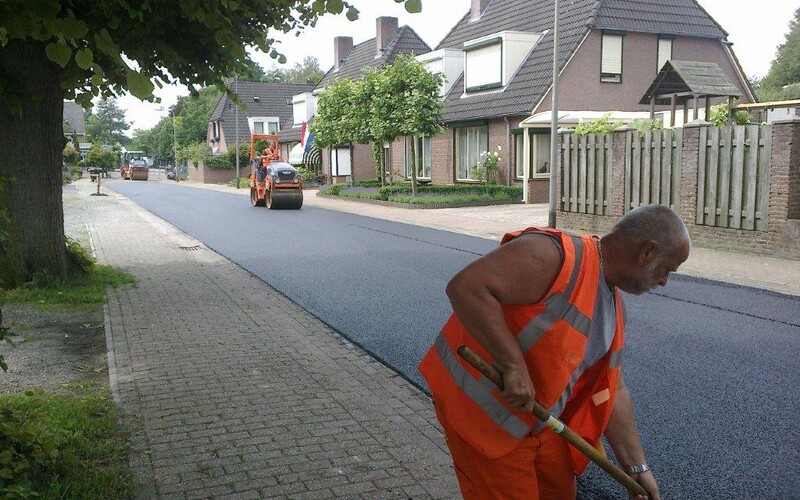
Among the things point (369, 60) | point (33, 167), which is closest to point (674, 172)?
point (33, 167)

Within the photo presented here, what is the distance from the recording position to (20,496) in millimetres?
3232

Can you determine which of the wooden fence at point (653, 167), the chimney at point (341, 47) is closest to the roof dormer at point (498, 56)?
the wooden fence at point (653, 167)

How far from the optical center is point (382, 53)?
4391cm

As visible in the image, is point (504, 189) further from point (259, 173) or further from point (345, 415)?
point (345, 415)

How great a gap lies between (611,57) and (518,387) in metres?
27.9

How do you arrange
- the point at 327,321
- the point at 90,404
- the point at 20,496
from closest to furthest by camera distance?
the point at 20,496
the point at 90,404
the point at 327,321

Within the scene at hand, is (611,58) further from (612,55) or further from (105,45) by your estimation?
(105,45)

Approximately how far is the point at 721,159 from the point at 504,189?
13.6 m

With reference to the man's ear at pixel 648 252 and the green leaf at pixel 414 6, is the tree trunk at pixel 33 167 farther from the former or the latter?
the man's ear at pixel 648 252

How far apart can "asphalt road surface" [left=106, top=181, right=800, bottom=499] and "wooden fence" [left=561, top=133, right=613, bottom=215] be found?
2972 millimetres

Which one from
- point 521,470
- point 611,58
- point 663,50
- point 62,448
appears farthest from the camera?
point 663,50

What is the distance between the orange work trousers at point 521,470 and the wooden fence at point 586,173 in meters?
14.1

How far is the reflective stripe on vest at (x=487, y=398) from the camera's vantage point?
228 cm

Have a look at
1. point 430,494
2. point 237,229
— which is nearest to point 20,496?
point 430,494
